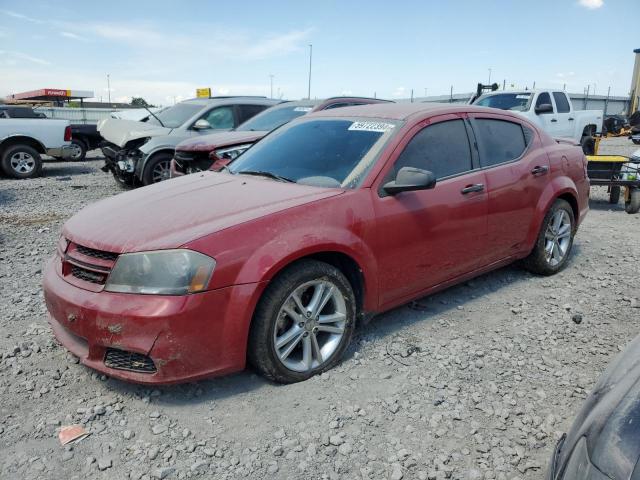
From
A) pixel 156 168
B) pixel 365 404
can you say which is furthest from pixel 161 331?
pixel 156 168

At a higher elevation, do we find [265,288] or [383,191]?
[383,191]

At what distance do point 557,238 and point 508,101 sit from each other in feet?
27.0

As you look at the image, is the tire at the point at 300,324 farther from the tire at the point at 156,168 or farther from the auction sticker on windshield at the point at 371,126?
the tire at the point at 156,168

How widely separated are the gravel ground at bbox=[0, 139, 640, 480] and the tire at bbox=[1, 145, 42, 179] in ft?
29.1

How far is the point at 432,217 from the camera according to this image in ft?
11.9

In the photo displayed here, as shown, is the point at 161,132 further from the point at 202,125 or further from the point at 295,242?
the point at 295,242

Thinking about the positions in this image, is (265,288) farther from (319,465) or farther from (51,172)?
(51,172)

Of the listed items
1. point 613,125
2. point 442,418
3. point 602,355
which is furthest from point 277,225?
point 613,125

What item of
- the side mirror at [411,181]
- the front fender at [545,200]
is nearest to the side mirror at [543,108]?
the front fender at [545,200]

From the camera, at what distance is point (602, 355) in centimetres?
346

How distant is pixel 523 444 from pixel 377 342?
1.23 metres

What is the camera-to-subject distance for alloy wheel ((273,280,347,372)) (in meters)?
3.00

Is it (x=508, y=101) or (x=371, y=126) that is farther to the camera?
(x=508, y=101)

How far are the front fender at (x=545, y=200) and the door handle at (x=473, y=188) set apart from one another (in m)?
0.87
